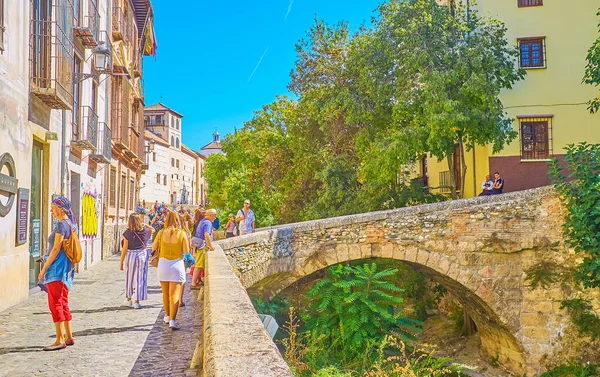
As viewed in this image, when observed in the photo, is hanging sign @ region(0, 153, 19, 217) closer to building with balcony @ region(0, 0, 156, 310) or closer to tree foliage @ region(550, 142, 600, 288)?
building with balcony @ region(0, 0, 156, 310)

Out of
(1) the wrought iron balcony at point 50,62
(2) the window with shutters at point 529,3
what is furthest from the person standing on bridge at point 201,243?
(2) the window with shutters at point 529,3

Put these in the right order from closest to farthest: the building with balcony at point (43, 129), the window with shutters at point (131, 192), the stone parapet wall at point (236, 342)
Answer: the stone parapet wall at point (236, 342)
the building with balcony at point (43, 129)
the window with shutters at point (131, 192)

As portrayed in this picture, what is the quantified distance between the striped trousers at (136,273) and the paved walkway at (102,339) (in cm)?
26

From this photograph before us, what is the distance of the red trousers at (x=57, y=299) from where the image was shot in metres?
5.98

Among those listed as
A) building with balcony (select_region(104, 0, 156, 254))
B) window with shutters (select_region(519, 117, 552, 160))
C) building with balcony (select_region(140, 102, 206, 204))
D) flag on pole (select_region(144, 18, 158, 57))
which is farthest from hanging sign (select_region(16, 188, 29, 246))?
building with balcony (select_region(140, 102, 206, 204))

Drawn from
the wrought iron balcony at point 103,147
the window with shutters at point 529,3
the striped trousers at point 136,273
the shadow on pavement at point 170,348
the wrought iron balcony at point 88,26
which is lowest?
the shadow on pavement at point 170,348

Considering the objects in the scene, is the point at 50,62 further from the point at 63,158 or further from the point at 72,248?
the point at 72,248

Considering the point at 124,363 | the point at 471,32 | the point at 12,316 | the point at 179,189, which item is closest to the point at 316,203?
the point at 471,32

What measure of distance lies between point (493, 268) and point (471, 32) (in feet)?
28.2

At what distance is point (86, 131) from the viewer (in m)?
14.1

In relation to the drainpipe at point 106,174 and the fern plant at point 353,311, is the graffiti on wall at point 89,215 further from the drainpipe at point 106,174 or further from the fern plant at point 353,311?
the fern plant at point 353,311

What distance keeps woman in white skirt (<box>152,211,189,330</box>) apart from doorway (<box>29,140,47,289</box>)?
12.7 ft

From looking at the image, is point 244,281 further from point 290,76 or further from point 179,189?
point 179,189

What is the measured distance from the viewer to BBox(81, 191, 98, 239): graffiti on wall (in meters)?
14.6
